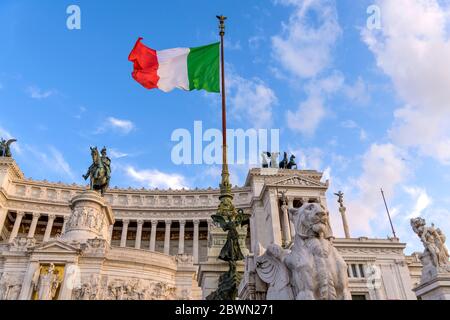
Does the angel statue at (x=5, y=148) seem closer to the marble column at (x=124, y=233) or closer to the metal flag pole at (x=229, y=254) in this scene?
the marble column at (x=124, y=233)

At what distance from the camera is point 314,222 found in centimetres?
766

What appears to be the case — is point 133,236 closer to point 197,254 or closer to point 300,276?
point 197,254

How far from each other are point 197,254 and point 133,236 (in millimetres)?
15479

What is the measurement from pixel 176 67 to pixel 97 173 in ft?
52.6

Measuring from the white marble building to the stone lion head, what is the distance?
6.08 feet

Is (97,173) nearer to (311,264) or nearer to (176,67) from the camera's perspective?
(176,67)

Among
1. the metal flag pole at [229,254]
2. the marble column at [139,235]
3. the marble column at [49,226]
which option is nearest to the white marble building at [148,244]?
the marble column at [49,226]

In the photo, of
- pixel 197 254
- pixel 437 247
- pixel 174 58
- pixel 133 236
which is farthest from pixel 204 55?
pixel 133 236

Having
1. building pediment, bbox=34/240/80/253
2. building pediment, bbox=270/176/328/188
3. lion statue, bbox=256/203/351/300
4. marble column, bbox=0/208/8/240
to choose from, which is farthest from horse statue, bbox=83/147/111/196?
marble column, bbox=0/208/8/240

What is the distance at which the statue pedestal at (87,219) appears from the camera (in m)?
29.5

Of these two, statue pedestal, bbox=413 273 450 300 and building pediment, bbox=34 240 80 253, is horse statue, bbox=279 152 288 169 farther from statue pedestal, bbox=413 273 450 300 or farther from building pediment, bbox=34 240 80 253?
statue pedestal, bbox=413 273 450 300

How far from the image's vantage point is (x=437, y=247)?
54.9 feet

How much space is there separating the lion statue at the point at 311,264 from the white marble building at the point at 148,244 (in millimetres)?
1136

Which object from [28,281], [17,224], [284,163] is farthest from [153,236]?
[28,281]
